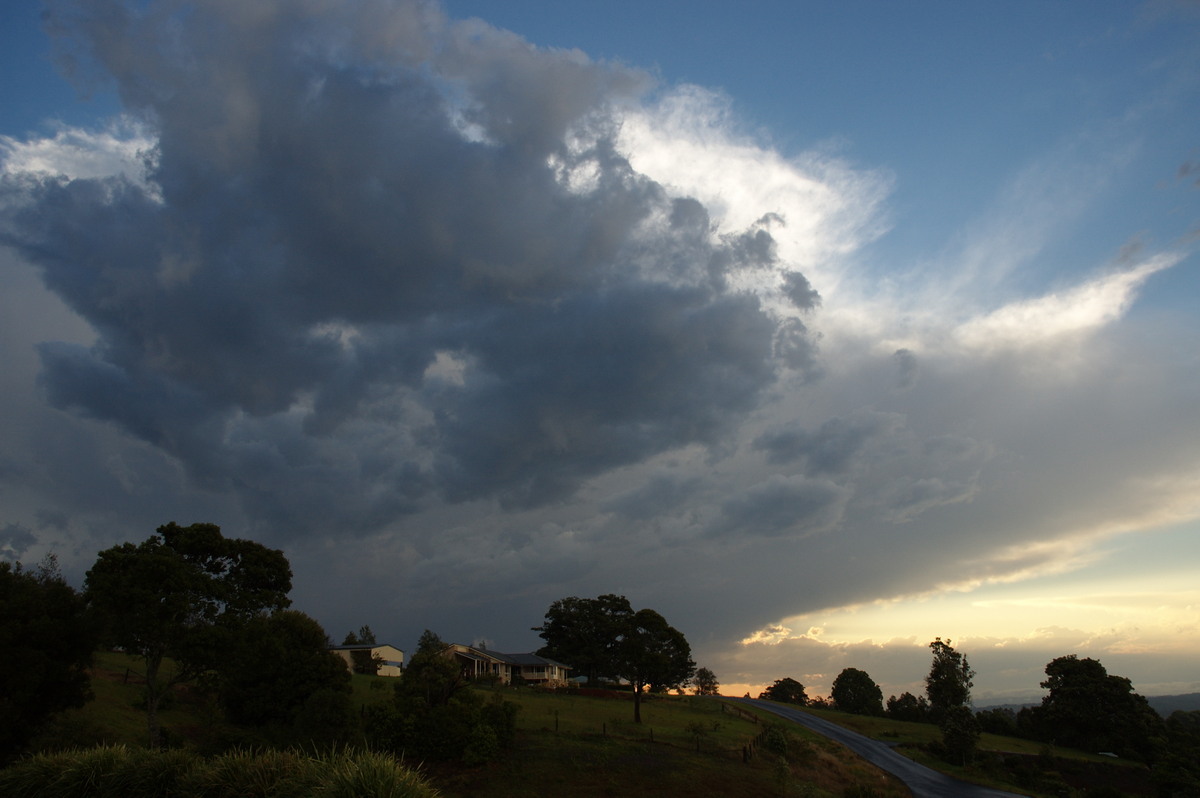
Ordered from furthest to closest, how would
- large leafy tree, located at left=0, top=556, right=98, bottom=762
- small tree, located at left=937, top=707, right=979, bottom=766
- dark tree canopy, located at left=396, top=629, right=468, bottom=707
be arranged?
small tree, located at left=937, top=707, right=979, bottom=766, dark tree canopy, located at left=396, top=629, right=468, bottom=707, large leafy tree, located at left=0, top=556, right=98, bottom=762

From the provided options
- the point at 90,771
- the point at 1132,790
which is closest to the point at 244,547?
the point at 90,771

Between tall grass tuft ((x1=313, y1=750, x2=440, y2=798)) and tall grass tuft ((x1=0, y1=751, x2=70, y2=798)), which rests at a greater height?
tall grass tuft ((x1=313, y1=750, x2=440, y2=798))

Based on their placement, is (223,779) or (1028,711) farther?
(1028,711)

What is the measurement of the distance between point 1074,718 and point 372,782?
353 ft

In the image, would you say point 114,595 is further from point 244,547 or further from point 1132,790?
point 1132,790

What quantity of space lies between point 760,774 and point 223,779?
36727 millimetres

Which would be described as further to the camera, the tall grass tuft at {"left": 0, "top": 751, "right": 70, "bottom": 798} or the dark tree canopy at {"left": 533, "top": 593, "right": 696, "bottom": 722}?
the dark tree canopy at {"left": 533, "top": 593, "right": 696, "bottom": 722}

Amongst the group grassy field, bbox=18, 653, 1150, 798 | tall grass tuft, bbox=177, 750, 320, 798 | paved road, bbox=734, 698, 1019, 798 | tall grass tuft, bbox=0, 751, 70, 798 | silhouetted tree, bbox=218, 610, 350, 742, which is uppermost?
silhouetted tree, bbox=218, 610, 350, 742

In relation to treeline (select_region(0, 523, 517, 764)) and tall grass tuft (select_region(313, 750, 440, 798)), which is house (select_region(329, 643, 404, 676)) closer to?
treeline (select_region(0, 523, 517, 764))

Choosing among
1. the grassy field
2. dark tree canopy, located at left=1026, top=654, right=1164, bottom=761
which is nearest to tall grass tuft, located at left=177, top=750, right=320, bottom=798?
the grassy field

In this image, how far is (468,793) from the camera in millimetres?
32781

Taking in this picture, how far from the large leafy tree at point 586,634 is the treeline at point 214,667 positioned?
75.3 m

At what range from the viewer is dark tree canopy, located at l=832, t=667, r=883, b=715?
12169cm

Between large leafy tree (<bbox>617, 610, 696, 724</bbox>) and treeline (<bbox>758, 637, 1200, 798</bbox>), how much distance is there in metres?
32.4
